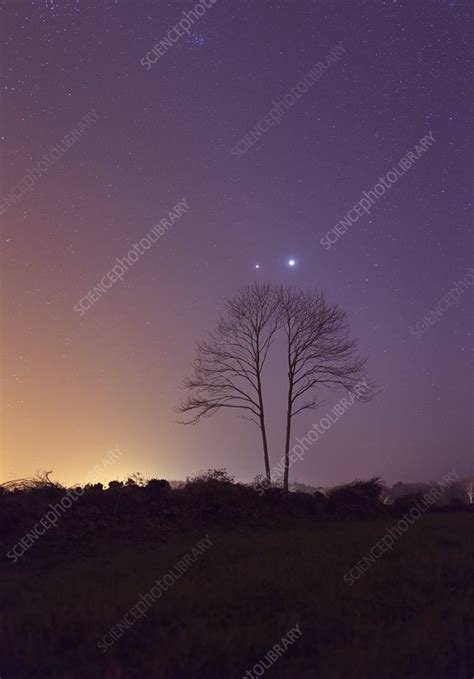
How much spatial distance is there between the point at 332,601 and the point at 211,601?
66.4 inches

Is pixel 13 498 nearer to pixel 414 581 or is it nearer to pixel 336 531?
pixel 336 531

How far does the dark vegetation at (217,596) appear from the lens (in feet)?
21.1

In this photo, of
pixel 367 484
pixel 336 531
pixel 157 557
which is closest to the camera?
pixel 157 557

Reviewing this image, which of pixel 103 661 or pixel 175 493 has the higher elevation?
pixel 175 493

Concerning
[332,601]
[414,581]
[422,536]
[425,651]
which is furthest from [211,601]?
[422,536]

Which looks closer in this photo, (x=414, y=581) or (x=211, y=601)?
(x=211, y=601)

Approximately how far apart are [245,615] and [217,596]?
2.17 feet

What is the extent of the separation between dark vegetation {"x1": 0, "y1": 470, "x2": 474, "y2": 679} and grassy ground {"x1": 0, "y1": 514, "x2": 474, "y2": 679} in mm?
21

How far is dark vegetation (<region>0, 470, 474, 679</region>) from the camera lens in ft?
21.1

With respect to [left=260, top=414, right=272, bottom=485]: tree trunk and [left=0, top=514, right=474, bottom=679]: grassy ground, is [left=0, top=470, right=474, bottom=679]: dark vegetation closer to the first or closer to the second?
[left=0, top=514, right=474, bottom=679]: grassy ground

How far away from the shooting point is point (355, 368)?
86.9ft

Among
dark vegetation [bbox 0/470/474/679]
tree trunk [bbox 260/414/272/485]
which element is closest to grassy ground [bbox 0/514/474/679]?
dark vegetation [bbox 0/470/474/679]

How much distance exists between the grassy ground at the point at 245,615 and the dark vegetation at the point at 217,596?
2 centimetres

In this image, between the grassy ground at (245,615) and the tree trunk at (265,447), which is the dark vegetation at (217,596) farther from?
the tree trunk at (265,447)
